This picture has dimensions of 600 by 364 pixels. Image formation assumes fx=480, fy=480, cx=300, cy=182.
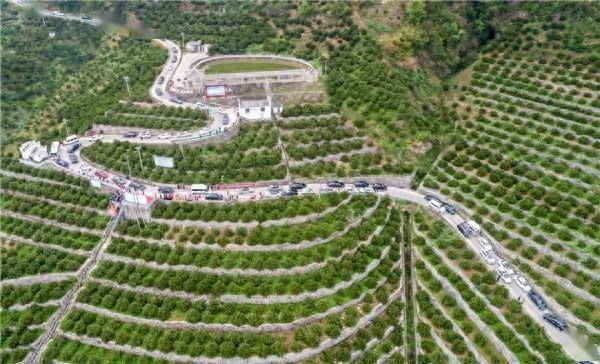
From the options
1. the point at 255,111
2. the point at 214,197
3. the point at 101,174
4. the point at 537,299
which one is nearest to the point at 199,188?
the point at 214,197

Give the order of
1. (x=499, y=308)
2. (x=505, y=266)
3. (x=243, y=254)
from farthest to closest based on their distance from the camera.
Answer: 1. (x=243, y=254)
2. (x=505, y=266)
3. (x=499, y=308)

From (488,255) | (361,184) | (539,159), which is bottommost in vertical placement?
(488,255)

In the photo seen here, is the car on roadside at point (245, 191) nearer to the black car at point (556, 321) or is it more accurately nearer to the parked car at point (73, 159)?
the parked car at point (73, 159)

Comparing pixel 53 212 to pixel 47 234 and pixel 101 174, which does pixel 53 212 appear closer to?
pixel 47 234

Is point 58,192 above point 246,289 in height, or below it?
above

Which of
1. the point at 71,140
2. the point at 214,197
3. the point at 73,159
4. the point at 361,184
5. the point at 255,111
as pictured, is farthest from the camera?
the point at 255,111

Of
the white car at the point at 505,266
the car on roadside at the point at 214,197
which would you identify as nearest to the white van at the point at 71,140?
the car on roadside at the point at 214,197
